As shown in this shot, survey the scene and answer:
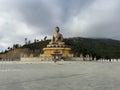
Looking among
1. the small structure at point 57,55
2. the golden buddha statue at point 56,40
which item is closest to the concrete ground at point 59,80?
the small structure at point 57,55

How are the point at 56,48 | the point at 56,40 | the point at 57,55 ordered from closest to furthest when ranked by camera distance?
the point at 57,55 → the point at 56,48 → the point at 56,40

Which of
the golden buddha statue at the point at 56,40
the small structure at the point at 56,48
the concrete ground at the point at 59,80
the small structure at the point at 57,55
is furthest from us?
the golden buddha statue at the point at 56,40

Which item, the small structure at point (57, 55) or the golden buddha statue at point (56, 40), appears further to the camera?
the golden buddha statue at point (56, 40)

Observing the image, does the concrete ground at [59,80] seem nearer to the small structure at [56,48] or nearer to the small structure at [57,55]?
the small structure at [57,55]

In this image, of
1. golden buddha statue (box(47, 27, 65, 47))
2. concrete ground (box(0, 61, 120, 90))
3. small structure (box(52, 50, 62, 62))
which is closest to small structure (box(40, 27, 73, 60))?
golden buddha statue (box(47, 27, 65, 47))

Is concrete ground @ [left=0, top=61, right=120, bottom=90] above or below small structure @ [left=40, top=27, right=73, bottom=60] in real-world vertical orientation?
below

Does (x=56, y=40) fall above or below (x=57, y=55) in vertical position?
above

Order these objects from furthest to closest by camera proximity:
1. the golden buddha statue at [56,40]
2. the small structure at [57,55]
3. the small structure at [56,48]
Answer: the golden buddha statue at [56,40] < the small structure at [56,48] < the small structure at [57,55]

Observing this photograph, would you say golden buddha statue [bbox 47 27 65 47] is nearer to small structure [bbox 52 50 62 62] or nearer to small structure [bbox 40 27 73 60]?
small structure [bbox 40 27 73 60]

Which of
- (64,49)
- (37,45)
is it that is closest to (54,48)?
(64,49)

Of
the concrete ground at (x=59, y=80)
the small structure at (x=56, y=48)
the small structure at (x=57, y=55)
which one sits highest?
the small structure at (x=56, y=48)

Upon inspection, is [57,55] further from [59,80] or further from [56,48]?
[59,80]

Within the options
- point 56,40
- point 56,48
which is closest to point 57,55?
point 56,48

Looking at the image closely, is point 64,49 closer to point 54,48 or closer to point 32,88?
point 54,48
